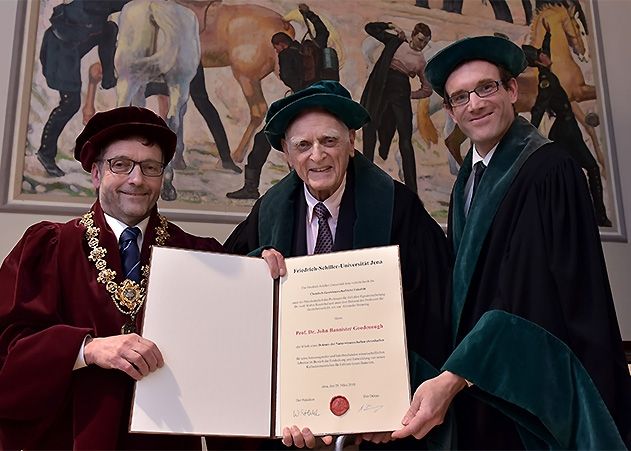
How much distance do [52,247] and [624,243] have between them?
3.35m

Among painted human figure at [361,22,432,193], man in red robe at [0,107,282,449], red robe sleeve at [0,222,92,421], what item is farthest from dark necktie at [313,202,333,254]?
painted human figure at [361,22,432,193]

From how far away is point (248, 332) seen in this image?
1.97 meters

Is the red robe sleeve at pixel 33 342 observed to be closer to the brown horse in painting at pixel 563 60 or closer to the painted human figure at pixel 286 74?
Result: the painted human figure at pixel 286 74

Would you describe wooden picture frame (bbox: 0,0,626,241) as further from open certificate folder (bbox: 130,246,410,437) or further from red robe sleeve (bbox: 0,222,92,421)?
open certificate folder (bbox: 130,246,410,437)

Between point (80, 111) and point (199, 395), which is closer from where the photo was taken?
point (199, 395)

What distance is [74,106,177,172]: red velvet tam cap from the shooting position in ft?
7.25

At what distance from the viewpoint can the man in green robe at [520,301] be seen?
5.92 feet

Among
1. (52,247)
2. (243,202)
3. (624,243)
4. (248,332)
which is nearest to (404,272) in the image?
(248,332)

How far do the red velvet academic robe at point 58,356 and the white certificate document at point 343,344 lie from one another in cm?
41

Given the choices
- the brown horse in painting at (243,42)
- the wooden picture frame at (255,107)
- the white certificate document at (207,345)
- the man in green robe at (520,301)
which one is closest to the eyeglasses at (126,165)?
the white certificate document at (207,345)

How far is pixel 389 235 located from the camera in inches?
87.7

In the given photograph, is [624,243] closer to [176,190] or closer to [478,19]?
[478,19]
